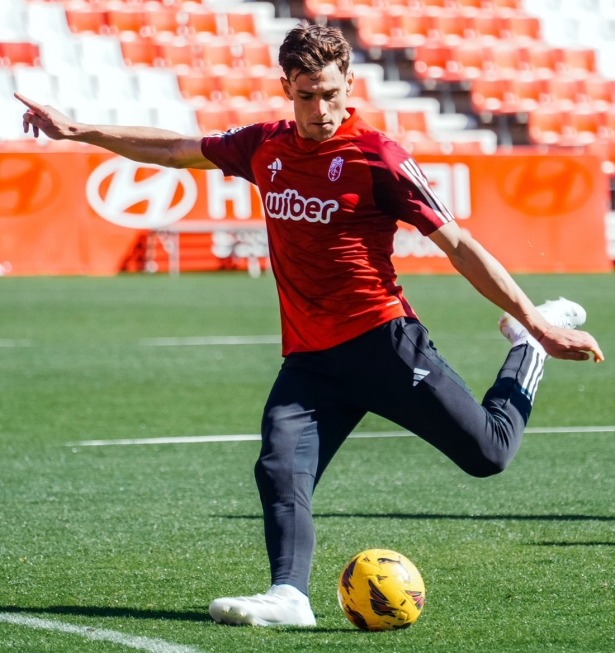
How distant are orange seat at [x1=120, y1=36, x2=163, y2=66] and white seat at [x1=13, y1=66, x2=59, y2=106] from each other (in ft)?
6.72

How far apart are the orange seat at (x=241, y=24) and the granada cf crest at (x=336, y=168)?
23456mm

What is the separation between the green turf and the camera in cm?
413

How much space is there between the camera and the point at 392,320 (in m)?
4.24

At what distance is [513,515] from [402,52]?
76.2ft

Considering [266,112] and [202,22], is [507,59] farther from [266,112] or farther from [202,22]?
[266,112]

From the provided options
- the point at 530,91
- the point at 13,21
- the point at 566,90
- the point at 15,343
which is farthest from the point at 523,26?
the point at 15,343

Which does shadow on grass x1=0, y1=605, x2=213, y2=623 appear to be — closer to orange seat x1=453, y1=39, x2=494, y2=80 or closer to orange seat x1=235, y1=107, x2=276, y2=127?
orange seat x1=235, y1=107, x2=276, y2=127

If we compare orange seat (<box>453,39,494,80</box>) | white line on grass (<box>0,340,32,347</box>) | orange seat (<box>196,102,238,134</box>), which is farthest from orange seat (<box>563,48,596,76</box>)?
white line on grass (<box>0,340,32,347</box>)

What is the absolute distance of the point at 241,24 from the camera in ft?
88.1

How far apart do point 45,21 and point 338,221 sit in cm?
2224

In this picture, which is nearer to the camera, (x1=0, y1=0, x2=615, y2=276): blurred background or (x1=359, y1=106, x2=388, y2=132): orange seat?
(x1=0, y1=0, x2=615, y2=276): blurred background

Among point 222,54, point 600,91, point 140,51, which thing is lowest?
point 600,91

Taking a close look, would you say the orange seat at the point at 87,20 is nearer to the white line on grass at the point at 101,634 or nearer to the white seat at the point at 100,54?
the white seat at the point at 100,54

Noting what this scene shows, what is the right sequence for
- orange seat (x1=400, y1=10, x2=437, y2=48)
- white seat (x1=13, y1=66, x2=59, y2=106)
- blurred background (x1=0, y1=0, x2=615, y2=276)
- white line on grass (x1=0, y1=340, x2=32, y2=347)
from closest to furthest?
white line on grass (x1=0, y1=340, x2=32, y2=347) → blurred background (x1=0, y1=0, x2=615, y2=276) → white seat (x1=13, y1=66, x2=59, y2=106) → orange seat (x1=400, y1=10, x2=437, y2=48)
